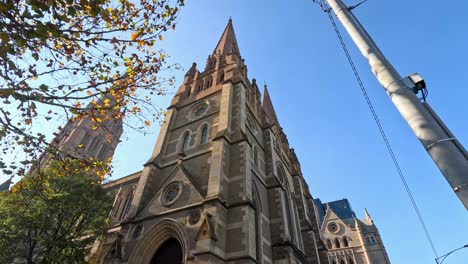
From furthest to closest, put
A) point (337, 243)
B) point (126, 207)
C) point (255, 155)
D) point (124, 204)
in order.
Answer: point (337, 243) → point (124, 204) → point (126, 207) → point (255, 155)

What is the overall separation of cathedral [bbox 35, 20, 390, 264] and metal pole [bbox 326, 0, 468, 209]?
9206mm

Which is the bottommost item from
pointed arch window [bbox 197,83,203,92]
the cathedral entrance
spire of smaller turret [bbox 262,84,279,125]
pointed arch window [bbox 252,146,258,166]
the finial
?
the cathedral entrance

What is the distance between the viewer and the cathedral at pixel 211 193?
12.4m

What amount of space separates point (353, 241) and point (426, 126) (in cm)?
4563

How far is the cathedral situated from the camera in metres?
12.4

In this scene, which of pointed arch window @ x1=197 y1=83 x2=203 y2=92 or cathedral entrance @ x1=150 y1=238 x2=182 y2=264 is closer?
cathedral entrance @ x1=150 y1=238 x2=182 y2=264

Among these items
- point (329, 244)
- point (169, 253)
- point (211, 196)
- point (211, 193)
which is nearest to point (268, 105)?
point (329, 244)

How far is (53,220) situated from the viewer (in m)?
15.6

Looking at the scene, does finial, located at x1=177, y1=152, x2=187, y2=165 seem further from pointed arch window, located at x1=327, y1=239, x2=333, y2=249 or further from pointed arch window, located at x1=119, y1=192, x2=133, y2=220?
pointed arch window, located at x1=327, y1=239, x2=333, y2=249

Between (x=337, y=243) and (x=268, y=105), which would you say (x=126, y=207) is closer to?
(x=268, y=105)

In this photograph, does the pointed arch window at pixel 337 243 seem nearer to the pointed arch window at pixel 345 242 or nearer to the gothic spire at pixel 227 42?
the pointed arch window at pixel 345 242

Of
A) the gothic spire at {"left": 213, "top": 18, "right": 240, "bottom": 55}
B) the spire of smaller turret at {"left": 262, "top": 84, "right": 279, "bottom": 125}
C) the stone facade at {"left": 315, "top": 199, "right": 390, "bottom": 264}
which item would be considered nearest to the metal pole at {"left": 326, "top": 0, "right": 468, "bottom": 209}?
the gothic spire at {"left": 213, "top": 18, "right": 240, "bottom": 55}

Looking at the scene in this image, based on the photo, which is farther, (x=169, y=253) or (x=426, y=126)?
(x=169, y=253)

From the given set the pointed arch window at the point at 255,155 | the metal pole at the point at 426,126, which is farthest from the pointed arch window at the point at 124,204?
the metal pole at the point at 426,126
